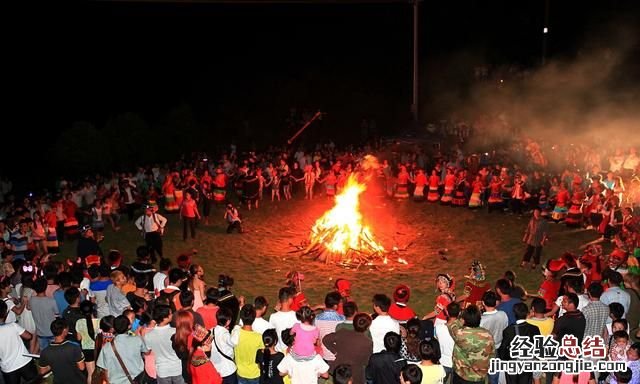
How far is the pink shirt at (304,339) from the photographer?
7.95 metres

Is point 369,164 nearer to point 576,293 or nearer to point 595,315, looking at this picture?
point 576,293

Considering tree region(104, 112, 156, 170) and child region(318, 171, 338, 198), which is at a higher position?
tree region(104, 112, 156, 170)

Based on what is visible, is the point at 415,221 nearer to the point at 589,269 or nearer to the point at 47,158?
the point at 589,269

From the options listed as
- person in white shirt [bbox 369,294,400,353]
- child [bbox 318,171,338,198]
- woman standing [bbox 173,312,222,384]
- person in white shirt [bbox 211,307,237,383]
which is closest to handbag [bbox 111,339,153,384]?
woman standing [bbox 173,312,222,384]

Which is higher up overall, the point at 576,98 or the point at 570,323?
the point at 576,98

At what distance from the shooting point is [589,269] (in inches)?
464

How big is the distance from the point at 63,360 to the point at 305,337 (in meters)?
3.21

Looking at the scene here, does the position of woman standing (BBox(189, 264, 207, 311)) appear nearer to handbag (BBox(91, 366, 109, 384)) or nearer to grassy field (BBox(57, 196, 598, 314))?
handbag (BBox(91, 366, 109, 384))

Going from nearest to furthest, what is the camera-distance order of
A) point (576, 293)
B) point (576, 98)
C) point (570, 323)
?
1. point (570, 323)
2. point (576, 293)
3. point (576, 98)

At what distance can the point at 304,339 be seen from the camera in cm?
809

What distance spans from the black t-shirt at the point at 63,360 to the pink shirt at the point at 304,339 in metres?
2.93

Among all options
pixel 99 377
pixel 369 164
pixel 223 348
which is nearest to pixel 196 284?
pixel 99 377

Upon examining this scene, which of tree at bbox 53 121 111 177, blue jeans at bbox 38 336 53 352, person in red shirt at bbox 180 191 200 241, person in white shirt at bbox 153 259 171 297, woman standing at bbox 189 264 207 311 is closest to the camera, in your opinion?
blue jeans at bbox 38 336 53 352

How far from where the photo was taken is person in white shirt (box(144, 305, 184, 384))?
8.45m
